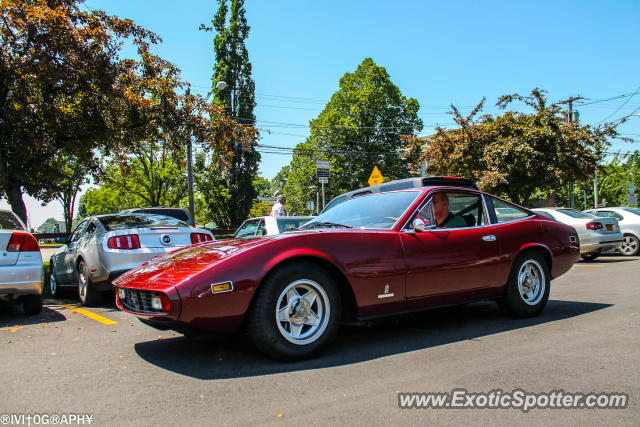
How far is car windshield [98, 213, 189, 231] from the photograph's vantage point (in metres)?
6.63

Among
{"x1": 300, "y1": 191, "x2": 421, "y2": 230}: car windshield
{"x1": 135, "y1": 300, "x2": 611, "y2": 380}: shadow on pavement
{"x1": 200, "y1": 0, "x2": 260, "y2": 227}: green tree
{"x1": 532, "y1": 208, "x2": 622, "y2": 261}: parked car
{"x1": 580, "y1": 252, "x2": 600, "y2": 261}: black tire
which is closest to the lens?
{"x1": 135, "y1": 300, "x2": 611, "y2": 380}: shadow on pavement

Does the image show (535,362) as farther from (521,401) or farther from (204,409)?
(204,409)

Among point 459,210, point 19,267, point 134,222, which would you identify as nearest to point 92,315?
point 19,267

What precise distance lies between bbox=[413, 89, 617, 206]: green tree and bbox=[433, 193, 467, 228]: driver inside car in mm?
13526

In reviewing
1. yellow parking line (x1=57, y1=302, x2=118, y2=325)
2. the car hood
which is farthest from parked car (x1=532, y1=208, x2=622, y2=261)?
yellow parking line (x1=57, y1=302, x2=118, y2=325)

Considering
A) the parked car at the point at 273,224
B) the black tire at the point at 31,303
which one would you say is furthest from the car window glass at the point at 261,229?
the black tire at the point at 31,303

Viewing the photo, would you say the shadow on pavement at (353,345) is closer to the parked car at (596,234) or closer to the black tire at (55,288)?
the black tire at (55,288)

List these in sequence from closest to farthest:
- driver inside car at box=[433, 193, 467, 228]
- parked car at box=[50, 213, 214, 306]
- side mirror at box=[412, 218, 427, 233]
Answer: side mirror at box=[412, 218, 427, 233]
driver inside car at box=[433, 193, 467, 228]
parked car at box=[50, 213, 214, 306]

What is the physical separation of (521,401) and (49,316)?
5668mm

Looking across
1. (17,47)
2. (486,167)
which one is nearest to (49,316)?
(17,47)

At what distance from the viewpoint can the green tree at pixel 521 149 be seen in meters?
17.3

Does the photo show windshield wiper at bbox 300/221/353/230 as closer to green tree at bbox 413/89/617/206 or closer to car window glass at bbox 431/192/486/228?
car window glass at bbox 431/192/486/228

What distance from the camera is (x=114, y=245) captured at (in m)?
6.19

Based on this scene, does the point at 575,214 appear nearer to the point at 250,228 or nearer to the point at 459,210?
the point at 250,228
